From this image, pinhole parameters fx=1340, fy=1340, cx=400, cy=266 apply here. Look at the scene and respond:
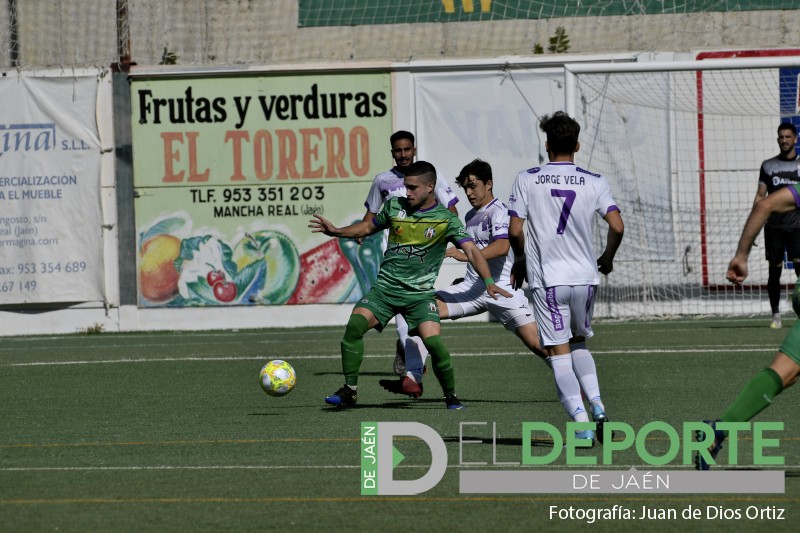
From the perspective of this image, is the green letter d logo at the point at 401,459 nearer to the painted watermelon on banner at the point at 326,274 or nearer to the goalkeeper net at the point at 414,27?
the painted watermelon on banner at the point at 326,274

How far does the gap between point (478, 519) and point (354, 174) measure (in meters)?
14.7

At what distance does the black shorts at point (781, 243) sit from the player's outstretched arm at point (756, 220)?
402 inches

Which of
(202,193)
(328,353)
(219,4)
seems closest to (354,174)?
(202,193)

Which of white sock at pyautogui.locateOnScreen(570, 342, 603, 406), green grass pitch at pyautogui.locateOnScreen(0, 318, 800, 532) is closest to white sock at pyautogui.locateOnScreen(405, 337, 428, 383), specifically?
green grass pitch at pyautogui.locateOnScreen(0, 318, 800, 532)

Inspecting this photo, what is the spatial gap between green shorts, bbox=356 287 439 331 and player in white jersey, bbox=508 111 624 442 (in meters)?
1.95

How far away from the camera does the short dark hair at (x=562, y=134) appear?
7.84 meters

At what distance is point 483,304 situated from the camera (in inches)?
425

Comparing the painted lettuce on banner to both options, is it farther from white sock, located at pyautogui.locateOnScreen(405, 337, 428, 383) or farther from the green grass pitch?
white sock, located at pyautogui.locateOnScreen(405, 337, 428, 383)

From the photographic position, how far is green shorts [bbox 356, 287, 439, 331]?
9.82 m

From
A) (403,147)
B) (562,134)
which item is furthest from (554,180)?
(403,147)

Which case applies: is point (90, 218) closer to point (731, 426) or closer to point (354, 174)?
point (354, 174)

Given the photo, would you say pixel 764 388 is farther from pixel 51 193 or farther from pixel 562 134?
pixel 51 193

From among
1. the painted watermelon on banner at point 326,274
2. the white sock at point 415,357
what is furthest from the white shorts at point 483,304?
the painted watermelon on banner at point 326,274

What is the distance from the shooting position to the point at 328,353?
15289 mm
